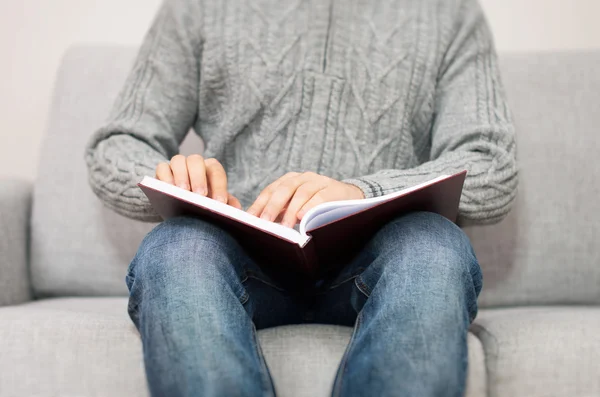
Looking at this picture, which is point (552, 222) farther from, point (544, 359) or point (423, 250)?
point (423, 250)

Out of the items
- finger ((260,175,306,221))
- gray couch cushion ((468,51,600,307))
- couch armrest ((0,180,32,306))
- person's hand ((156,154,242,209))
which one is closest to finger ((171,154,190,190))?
person's hand ((156,154,242,209))

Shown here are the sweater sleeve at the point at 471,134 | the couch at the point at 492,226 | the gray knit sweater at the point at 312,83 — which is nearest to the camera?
the sweater sleeve at the point at 471,134

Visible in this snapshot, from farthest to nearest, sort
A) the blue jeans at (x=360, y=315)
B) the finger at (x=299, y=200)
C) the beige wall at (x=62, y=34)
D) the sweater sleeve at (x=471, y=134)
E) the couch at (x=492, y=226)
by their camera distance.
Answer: the beige wall at (x=62, y=34) < the couch at (x=492, y=226) < the sweater sleeve at (x=471, y=134) < the finger at (x=299, y=200) < the blue jeans at (x=360, y=315)

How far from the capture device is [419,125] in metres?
1.03

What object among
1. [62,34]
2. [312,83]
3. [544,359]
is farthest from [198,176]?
[62,34]

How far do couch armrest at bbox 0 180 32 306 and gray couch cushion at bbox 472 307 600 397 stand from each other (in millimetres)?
835

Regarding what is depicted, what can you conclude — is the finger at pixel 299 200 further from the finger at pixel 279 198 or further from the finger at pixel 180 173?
the finger at pixel 180 173

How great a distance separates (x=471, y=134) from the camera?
902mm

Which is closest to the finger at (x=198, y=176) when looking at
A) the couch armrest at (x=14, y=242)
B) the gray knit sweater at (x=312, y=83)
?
the gray knit sweater at (x=312, y=83)

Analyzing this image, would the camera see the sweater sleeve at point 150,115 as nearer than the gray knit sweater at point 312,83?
Yes

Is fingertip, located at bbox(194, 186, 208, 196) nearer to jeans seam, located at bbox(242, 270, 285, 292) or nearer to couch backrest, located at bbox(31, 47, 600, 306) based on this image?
jeans seam, located at bbox(242, 270, 285, 292)

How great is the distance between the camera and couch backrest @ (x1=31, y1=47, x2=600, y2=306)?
1.11 m

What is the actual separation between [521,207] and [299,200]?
2.04ft

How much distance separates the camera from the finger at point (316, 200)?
679 millimetres
